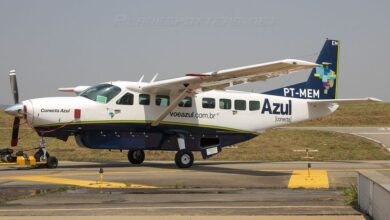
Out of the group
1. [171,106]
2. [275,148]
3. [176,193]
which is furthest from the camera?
[275,148]

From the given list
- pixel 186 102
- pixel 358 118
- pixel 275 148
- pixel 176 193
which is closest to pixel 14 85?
pixel 186 102

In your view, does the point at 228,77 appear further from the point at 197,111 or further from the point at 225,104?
the point at 225,104

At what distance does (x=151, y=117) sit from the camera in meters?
20.3

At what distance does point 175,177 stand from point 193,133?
4502 millimetres

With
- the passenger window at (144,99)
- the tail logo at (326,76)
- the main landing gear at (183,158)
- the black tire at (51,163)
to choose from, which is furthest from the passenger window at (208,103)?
the black tire at (51,163)

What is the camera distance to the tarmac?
986 cm

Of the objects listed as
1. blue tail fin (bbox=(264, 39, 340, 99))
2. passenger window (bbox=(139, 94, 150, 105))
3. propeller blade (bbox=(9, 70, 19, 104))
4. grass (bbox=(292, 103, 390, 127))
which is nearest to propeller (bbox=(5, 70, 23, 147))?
propeller blade (bbox=(9, 70, 19, 104))

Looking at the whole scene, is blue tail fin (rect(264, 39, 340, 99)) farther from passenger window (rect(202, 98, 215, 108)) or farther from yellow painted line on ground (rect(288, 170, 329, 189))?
yellow painted line on ground (rect(288, 170, 329, 189))

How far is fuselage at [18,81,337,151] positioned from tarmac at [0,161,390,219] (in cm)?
147

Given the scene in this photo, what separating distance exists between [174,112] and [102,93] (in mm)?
2802

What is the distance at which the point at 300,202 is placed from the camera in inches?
437

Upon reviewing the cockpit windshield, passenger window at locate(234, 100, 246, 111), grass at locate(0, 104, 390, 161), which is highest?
the cockpit windshield

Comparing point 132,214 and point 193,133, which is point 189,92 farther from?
point 132,214

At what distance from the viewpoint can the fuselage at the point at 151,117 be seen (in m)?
→ 19.1
